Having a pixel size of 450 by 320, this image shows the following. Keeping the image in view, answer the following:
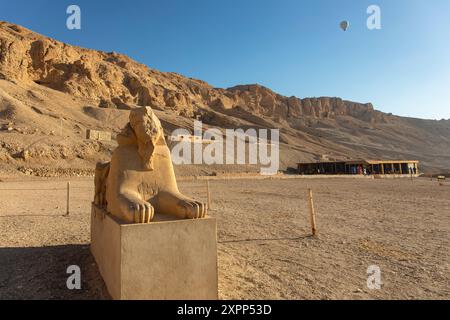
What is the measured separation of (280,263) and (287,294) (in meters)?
0.92

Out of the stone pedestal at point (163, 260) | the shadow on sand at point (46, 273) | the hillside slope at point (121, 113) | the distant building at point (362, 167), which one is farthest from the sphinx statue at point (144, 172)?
the distant building at point (362, 167)

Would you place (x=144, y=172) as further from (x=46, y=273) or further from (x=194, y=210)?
(x=46, y=273)

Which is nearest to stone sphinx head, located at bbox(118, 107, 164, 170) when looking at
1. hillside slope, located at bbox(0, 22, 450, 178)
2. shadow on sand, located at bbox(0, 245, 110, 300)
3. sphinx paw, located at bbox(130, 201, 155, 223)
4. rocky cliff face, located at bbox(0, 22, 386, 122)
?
sphinx paw, located at bbox(130, 201, 155, 223)

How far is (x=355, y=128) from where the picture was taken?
83688mm

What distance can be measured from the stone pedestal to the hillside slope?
2132 cm

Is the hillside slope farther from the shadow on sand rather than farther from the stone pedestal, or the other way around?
the stone pedestal

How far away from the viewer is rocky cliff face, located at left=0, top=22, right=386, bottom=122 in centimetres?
4662

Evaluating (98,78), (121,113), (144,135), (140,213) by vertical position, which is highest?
(98,78)

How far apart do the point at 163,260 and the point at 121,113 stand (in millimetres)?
42072

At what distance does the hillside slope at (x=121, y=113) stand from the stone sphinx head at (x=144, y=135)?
806 inches

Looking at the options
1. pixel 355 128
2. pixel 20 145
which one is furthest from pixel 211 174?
pixel 355 128

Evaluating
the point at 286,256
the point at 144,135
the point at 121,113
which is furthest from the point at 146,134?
the point at 121,113

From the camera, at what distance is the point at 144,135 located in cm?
315
